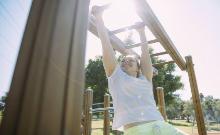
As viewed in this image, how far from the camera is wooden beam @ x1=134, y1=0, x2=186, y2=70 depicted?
8.16 feet

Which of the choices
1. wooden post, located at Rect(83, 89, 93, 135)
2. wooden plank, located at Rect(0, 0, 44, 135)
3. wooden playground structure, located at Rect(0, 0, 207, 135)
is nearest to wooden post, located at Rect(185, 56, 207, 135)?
wooden post, located at Rect(83, 89, 93, 135)

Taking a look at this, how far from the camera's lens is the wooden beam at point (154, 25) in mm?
2488

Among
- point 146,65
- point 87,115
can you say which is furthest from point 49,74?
point 87,115

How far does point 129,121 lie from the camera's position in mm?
2035

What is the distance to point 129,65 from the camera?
250 cm

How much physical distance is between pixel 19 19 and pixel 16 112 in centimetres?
35

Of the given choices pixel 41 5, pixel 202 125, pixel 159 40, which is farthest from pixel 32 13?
pixel 202 125

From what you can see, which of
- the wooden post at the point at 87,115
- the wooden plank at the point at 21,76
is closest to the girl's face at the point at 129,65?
the wooden plank at the point at 21,76

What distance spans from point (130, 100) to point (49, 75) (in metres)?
1.53

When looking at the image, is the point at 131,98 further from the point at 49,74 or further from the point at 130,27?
the point at 49,74

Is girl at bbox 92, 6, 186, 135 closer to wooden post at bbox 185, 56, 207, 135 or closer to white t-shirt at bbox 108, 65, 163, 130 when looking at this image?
white t-shirt at bbox 108, 65, 163, 130

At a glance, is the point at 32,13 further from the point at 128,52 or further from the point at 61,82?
the point at 128,52

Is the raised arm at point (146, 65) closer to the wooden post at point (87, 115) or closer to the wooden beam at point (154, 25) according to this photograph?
the wooden beam at point (154, 25)

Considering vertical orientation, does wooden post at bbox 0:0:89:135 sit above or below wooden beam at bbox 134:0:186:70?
below
